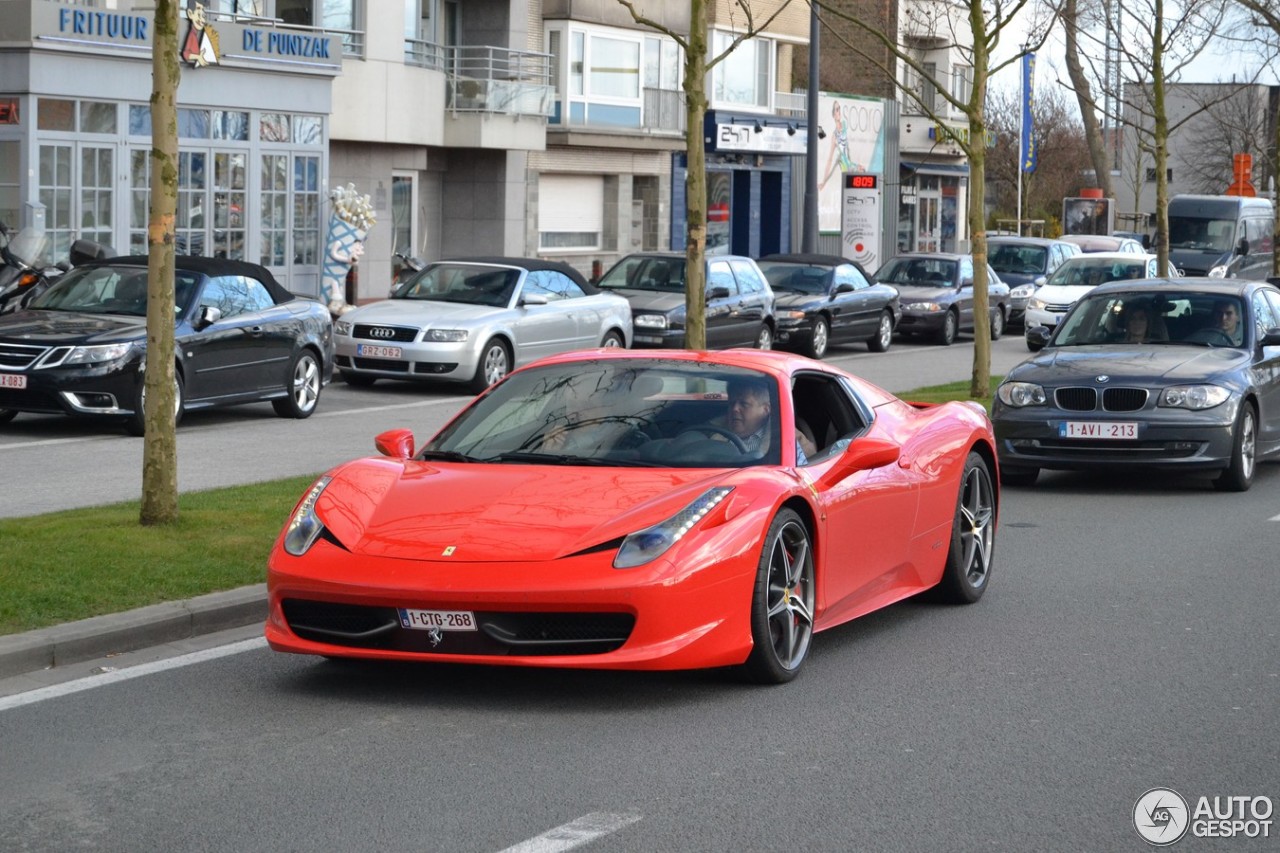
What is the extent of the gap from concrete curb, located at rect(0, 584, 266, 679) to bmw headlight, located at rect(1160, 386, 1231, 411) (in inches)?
286

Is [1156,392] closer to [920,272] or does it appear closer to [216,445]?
[216,445]

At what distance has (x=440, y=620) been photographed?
6.59m

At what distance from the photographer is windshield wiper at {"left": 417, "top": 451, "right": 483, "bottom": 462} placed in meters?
7.70

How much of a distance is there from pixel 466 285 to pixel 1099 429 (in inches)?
420

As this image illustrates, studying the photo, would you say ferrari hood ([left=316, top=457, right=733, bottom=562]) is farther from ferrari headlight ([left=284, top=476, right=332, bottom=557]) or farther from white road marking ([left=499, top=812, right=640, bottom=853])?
white road marking ([left=499, top=812, right=640, bottom=853])

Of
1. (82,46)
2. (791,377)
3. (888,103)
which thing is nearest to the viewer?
(791,377)

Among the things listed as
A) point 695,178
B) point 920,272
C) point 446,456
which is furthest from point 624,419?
→ point 920,272

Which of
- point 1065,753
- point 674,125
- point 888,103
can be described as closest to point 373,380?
point 1065,753

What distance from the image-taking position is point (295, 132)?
30875 mm

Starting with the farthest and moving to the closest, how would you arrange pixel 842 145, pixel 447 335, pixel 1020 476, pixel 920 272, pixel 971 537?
pixel 842 145
pixel 920 272
pixel 447 335
pixel 1020 476
pixel 971 537

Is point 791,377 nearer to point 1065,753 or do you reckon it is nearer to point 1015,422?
point 1065,753

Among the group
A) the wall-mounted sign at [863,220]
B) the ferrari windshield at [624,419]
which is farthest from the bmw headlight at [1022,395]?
the wall-mounted sign at [863,220]

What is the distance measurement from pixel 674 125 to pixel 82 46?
21.5 meters

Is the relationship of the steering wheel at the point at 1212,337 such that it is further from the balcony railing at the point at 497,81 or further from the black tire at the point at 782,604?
the balcony railing at the point at 497,81
